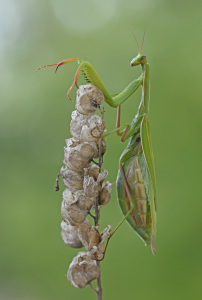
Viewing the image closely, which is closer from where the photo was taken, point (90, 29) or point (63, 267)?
point (63, 267)

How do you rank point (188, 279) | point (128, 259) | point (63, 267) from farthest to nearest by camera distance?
1. point (63, 267)
2. point (128, 259)
3. point (188, 279)

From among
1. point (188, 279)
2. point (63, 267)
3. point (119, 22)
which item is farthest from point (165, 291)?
point (119, 22)

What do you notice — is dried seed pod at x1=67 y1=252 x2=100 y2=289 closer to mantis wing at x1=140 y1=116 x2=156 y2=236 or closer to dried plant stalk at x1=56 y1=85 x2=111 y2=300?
dried plant stalk at x1=56 y1=85 x2=111 y2=300

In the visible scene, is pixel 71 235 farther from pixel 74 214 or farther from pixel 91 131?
pixel 91 131

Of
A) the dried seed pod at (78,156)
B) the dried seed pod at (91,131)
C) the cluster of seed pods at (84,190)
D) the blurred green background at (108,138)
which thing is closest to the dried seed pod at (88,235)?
the cluster of seed pods at (84,190)

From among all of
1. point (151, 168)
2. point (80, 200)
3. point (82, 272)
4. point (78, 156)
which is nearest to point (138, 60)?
point (151, 168)

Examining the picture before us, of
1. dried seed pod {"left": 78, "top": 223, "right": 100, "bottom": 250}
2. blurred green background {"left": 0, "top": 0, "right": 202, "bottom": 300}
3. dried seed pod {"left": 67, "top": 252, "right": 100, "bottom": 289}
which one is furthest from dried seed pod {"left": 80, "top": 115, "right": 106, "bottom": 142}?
blurred green background {"left": 0, "top": 0, "right": 202, "bottom": 300}

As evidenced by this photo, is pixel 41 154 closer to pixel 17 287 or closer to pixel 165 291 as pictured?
pixel 17 287

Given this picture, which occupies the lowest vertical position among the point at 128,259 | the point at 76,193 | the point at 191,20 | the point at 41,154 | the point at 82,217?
the point at 128,259
